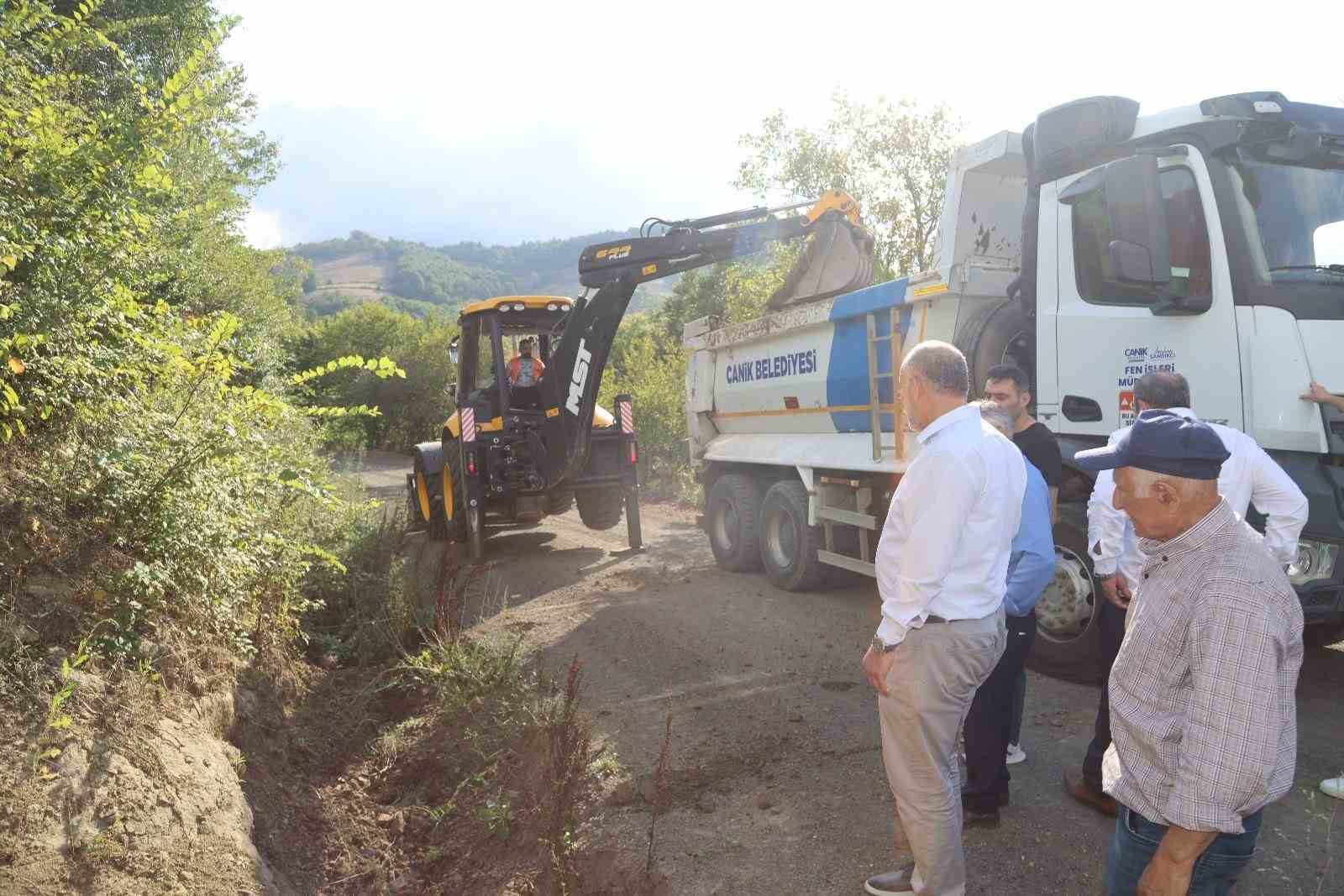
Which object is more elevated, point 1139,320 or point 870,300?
point 870,300

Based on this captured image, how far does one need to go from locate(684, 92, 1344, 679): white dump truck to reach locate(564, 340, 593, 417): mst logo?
2.61 metres

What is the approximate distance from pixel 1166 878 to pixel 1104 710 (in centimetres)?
168

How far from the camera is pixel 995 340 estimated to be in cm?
545

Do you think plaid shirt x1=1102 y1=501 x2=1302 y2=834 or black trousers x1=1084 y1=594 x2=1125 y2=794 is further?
black trousers x1=1084 y1=594 x2=1125 y2=794

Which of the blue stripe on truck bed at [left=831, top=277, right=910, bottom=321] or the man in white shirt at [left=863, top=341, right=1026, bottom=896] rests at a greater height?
the blue stripe on truck bed at [left=831, top=277, right=910, bottom=321]

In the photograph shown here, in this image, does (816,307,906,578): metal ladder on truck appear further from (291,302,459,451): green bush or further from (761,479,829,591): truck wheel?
(291,302,459,451): green bush

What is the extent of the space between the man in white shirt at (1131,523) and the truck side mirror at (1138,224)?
97 centimetres

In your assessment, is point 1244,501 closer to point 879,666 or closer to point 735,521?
point 879,666

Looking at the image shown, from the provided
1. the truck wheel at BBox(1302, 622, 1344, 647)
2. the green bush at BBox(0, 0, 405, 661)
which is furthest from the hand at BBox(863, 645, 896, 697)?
the truck wheel at BBox(1302, 622, 1344, 647)

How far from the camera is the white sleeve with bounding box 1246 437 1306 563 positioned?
3.29 m

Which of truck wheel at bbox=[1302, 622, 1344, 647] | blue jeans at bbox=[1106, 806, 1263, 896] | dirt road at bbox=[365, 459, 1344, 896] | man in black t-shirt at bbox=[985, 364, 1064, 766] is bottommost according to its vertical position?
dirt road at bbox=[365, 459, 1344, 896]

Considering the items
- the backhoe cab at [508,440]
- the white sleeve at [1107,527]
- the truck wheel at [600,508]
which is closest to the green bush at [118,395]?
the white sleeve at [1107,527]

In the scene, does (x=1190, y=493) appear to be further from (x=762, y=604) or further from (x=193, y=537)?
(x=762, y=604)

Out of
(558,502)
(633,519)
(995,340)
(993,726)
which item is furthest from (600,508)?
(993,726)
